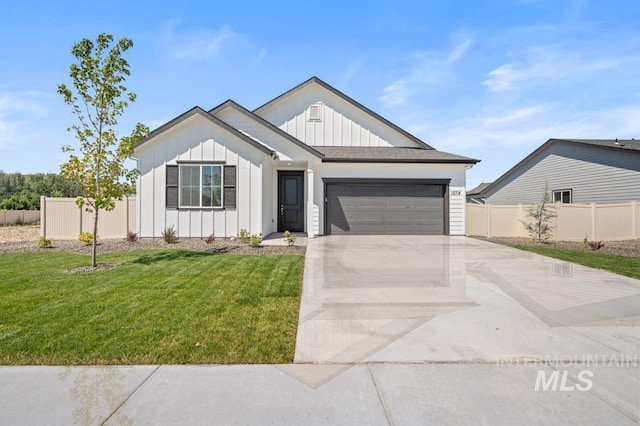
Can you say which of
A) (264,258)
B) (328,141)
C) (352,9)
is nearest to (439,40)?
(352,9)

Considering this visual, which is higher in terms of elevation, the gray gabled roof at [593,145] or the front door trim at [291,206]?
the gray gabled roof at [593,145]

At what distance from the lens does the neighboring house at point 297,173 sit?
37.8ft

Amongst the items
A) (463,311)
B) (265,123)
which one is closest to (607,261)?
(463,311)

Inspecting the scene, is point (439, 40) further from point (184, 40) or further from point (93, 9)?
point (93, 9)

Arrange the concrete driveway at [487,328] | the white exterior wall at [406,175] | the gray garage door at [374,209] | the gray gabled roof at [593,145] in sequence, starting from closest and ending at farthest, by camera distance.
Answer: the concrete driveway at [487,328] < the white exterior wall at [406,175] < the gray garage door at [374,209] < the gray gabled roof at [593,145]

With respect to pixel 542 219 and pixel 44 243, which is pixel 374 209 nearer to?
pixel 542 219

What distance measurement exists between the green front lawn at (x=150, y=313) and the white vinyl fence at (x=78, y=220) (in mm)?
5313

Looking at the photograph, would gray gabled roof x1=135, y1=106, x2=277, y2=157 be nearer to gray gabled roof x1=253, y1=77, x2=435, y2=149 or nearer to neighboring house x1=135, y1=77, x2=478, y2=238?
neighboring house x1=135, y1=77, x2=478, y2=238

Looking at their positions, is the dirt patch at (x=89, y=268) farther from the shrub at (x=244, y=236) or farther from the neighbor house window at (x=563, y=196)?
the neighbor house window at (x=563, y=196)

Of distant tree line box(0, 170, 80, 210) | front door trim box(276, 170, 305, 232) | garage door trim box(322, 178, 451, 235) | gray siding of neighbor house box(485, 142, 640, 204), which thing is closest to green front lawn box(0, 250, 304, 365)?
garage door trim box(322, 178, 451, 235)

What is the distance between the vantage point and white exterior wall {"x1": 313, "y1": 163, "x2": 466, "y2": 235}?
43.9 feet

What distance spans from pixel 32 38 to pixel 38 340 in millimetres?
9042

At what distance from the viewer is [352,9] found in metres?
10.0

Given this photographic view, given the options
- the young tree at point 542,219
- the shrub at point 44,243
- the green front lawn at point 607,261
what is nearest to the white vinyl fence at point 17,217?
the shrub at point 44,243
